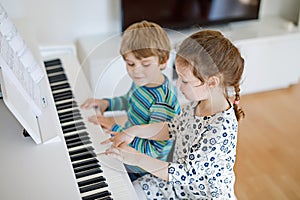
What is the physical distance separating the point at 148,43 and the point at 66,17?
144 centimetres

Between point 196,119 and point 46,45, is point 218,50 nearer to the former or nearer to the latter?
point 196,119

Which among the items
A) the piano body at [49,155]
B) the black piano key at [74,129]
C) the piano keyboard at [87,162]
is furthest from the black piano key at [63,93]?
the black piano key at [74,129]

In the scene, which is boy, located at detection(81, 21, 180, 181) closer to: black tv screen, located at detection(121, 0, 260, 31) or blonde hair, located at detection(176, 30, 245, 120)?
blonde hair, located at detection(176, 30, 245, 120)

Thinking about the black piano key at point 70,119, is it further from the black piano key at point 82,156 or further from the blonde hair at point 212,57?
the blonde hair at point 212,57

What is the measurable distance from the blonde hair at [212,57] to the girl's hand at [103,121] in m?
0.39

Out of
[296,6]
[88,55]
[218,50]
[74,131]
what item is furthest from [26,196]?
[296,6]

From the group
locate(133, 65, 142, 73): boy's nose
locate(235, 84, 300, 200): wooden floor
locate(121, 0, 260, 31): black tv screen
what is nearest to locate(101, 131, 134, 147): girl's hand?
locate(133, 65, 142, 73): boy's nose

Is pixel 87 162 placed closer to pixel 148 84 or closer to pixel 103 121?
pixel 103 121

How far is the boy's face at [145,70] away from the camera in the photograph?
4.42 feet

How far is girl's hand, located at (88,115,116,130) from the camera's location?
4.74ft

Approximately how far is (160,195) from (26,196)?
50cm

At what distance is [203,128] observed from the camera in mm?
1222

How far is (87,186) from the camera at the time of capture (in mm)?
1211

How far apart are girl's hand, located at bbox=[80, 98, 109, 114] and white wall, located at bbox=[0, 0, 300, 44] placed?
3.57 feet
